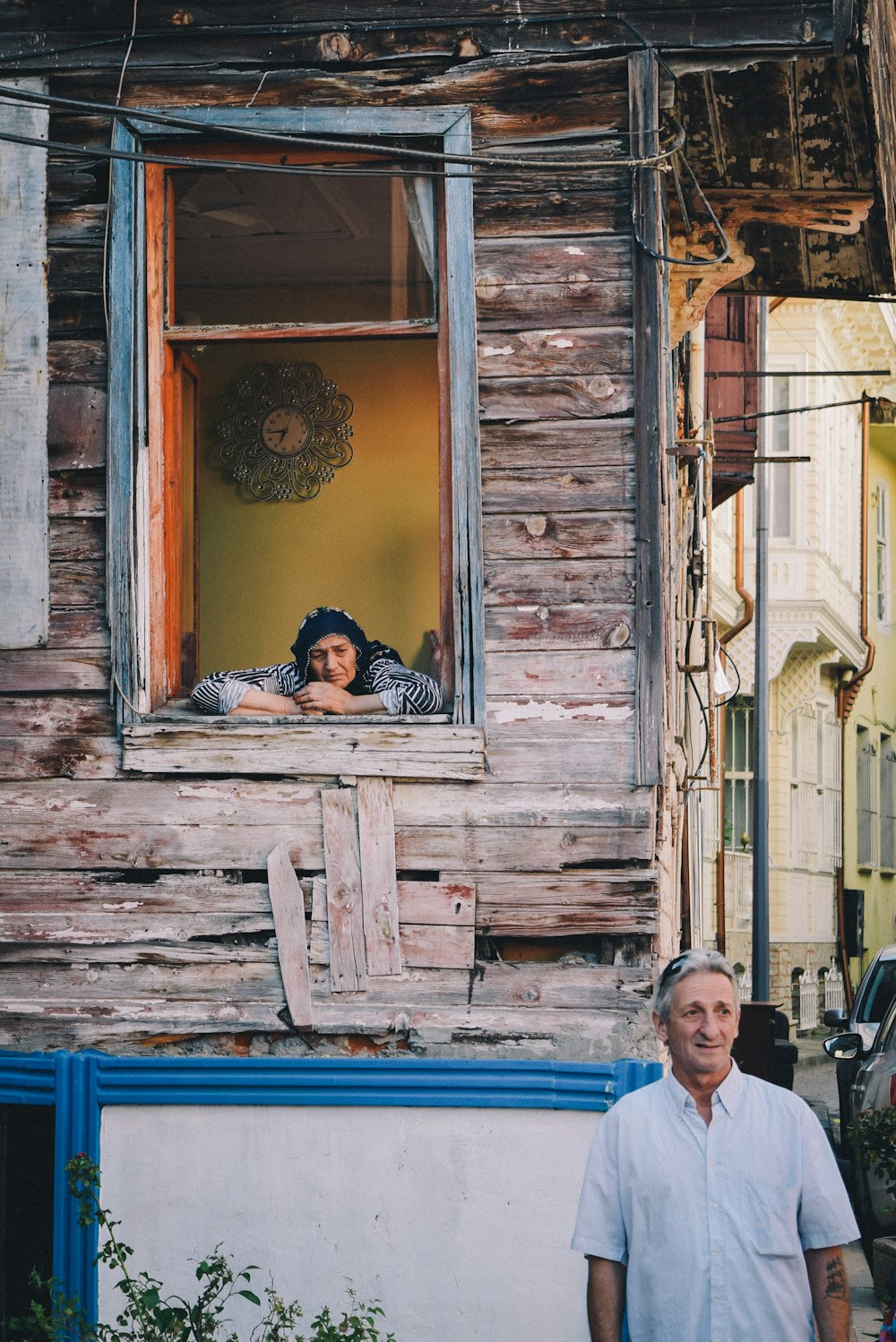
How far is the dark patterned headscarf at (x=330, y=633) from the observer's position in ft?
22.0

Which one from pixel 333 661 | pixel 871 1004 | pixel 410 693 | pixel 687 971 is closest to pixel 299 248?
pixel 333 661

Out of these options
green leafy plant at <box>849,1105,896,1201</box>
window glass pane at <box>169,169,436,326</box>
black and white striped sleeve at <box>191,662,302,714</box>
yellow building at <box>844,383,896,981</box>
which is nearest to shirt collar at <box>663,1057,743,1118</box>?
black and white striped sleeve at <box>191,662,302,714</box>

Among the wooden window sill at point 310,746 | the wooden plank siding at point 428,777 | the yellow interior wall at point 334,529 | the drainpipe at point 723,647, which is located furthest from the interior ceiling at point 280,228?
the drainpipe at point 723,647

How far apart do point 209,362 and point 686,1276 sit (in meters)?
5.76

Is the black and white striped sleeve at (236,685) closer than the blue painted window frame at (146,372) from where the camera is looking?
No

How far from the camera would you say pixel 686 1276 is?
380 cm

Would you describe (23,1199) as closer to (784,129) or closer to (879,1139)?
(879,1139)

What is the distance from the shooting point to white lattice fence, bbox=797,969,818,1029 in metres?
26.1

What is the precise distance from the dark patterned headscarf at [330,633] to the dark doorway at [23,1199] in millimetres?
1925

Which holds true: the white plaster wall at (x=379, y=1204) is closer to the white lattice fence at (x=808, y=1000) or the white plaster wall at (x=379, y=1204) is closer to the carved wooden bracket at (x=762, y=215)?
the carved wooden bracket at (x=762, y=215)

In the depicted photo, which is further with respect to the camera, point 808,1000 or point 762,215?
point 808,1000

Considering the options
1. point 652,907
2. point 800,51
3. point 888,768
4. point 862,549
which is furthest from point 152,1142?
point 888,768

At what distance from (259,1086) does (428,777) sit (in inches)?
47.8

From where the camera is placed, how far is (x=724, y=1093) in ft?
12.9
